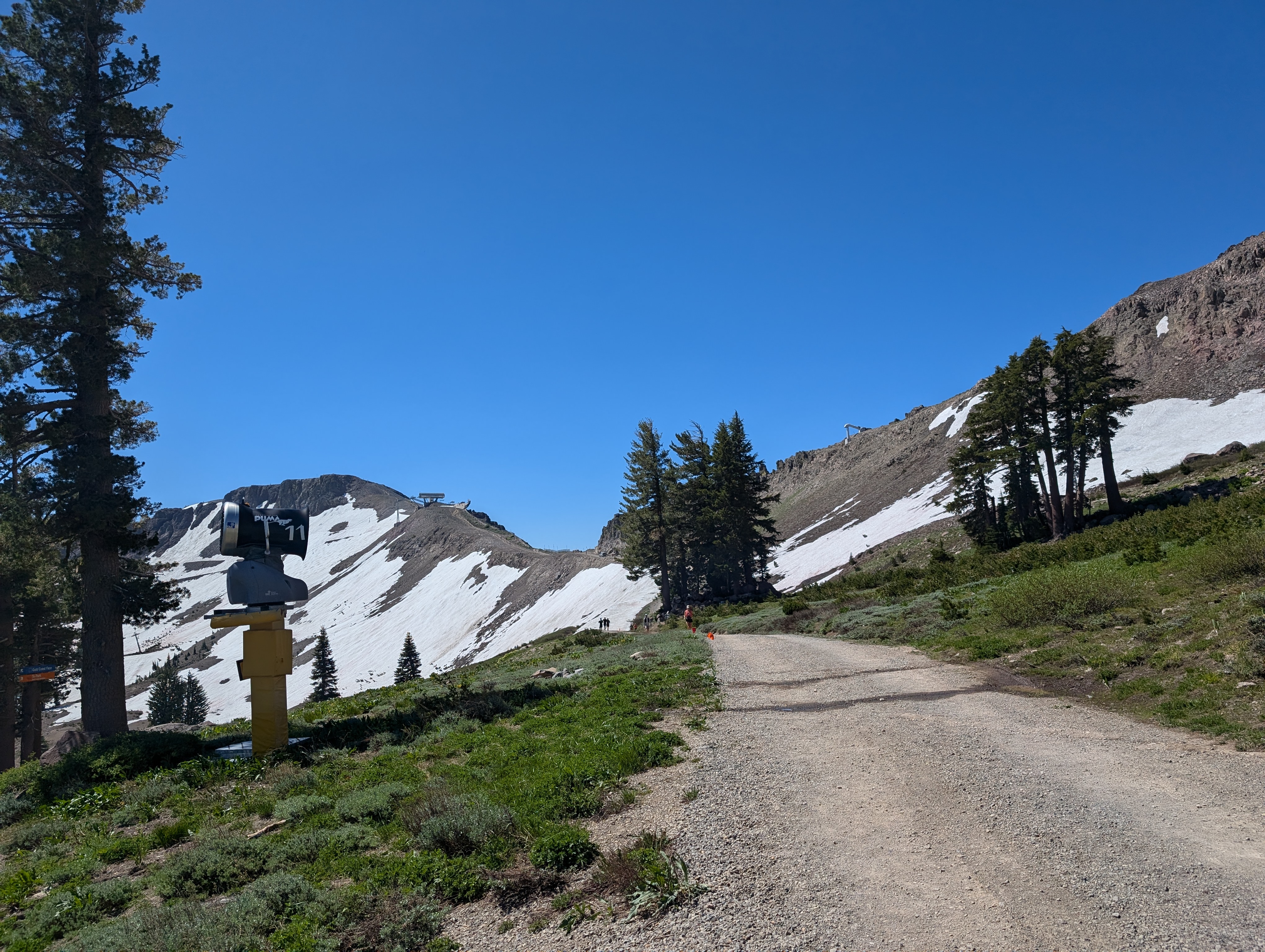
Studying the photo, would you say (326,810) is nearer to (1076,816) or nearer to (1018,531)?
(1076,816)

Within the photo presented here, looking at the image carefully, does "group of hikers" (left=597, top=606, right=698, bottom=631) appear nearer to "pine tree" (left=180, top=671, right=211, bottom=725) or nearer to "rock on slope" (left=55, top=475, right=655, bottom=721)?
"rock on slope" (left=55, top=475, right=655, bottom=721)

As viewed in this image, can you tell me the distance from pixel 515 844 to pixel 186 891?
11.2 ft

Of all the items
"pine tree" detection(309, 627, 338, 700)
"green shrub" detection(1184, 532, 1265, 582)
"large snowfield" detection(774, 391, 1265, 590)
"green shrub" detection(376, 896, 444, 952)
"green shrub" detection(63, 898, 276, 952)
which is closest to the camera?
"green shrub" detection(376, 896, 444, 952)

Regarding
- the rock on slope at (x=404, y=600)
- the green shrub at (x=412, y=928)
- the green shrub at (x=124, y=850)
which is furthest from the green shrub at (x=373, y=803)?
the rock on slope at (x=404, y=600)

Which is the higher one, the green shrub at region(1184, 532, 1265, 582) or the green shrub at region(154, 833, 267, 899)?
the green shrub at region(1184, 532, 1265, 582)

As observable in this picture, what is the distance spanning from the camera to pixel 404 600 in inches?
4444

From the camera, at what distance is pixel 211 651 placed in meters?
114

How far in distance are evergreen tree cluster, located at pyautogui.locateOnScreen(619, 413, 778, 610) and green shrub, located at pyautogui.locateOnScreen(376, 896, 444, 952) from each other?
40.2 meters

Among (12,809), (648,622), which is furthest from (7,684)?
(648,622)

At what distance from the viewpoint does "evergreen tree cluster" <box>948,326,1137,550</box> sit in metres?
36.3

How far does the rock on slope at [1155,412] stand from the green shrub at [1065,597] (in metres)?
36.1

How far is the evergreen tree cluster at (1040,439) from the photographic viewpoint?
3631 cm

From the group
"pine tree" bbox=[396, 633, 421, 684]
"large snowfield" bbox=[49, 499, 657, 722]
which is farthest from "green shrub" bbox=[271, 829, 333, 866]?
"large snowfield" bbox=[49, 499, 657, 722]

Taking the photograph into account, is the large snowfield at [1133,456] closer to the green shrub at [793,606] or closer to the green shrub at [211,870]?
the green shrub at [793,606]
